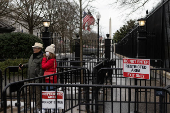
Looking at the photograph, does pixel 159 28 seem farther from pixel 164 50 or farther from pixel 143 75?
pixel 143 75

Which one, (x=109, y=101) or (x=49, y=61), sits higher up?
(x=49, y=61)

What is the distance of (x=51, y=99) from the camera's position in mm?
3697

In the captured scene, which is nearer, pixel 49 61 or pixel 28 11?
pixel 49 61

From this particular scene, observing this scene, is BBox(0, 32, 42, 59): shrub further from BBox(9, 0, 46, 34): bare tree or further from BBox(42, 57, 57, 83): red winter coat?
BBox(9, 0, 46, 34): bare tree

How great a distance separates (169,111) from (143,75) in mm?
1489

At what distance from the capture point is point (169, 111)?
18.7 ft

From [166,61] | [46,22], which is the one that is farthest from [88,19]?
[166,61]

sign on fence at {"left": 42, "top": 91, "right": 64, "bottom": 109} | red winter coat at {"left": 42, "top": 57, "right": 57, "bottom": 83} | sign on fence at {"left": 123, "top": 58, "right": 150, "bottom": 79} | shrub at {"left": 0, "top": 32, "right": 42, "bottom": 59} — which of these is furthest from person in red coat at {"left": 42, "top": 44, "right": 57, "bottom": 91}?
shrub at {"left": 0, "top": 32, "right": 42, "bottom": 59}

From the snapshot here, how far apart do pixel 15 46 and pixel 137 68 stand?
627 centimetres

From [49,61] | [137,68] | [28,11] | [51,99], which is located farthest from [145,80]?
[28,11]

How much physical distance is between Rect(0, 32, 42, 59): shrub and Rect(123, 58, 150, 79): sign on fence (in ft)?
18.3

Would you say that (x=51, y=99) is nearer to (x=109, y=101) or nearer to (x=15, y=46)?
(x=109, y=101)

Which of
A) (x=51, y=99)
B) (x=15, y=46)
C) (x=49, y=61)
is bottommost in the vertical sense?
(x=51, y=99)

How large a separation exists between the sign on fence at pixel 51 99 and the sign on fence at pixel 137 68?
234cm
